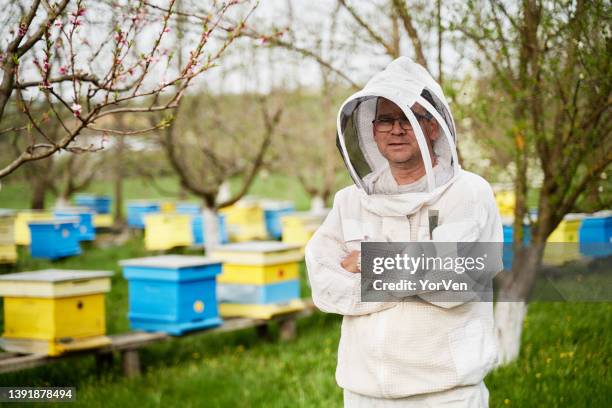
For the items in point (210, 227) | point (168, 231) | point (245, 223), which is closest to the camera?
point (210, 227)

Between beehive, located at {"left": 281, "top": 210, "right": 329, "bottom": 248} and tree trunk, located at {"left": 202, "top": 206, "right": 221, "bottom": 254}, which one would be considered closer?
tree trunk, located at {"left": 202, "top": 206, "right": 221, "bottom": 254}

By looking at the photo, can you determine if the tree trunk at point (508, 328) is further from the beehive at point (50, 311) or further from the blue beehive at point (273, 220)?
the blue beehive at point (273, 220)

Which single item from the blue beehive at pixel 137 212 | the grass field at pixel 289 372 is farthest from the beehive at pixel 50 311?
the blue beehive at pixel 137 212

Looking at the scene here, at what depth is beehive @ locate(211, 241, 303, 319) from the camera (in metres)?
7.11

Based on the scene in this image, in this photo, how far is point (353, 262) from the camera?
2709 mm

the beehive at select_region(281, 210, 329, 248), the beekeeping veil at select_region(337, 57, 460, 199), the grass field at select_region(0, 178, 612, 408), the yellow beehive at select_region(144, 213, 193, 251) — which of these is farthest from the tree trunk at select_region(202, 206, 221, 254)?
the beekeeping veil at select_region(337, 57, 460, 199)

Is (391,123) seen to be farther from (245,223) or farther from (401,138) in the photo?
(245,223)

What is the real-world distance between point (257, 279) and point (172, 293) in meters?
1.08

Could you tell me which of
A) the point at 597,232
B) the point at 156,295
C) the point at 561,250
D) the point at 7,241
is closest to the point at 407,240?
the point at 561,250

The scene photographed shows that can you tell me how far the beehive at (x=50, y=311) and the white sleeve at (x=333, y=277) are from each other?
320cm

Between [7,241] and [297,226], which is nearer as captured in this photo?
[7,241]

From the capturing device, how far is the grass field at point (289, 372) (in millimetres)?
4887

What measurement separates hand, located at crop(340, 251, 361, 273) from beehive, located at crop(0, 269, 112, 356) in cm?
334

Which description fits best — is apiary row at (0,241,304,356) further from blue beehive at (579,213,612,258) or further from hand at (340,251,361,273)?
hand at (340,251,361,273)
